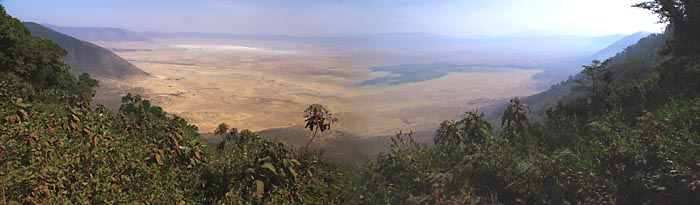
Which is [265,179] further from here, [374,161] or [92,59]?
[92,59]

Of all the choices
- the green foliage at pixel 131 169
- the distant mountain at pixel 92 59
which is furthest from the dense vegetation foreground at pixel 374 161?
the distant mountain at pixel 92 59

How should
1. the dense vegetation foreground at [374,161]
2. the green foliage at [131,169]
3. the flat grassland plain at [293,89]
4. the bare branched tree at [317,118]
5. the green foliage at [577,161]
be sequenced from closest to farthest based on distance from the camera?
the green foliage at [131,169]
the dense vegetation foreground at [374,161]
the bare branched tree at [317,118]
the green foliage at [577,161]
the flat grassland plain at [293,89]

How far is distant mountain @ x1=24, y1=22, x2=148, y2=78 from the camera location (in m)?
83.9

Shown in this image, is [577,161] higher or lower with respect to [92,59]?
higher

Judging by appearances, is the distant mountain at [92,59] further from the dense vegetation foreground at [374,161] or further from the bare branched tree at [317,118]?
the bare branched tree at [317,118]

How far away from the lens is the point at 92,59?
8706 centimetres

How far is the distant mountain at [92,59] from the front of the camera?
83875 millimetres

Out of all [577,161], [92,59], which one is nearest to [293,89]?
[92,59]

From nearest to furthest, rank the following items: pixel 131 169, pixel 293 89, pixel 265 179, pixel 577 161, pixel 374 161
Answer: pixel 131 169
pixel 265 179
pixel 577 161
pixel 374 161
pixel 293 89

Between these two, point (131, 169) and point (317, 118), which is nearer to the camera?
point (131, 169)

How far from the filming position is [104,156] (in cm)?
417

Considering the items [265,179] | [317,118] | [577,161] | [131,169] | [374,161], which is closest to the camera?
[131,169]

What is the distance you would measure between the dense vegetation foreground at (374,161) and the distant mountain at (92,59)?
78.5 metres

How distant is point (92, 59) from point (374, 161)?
92.6 m
